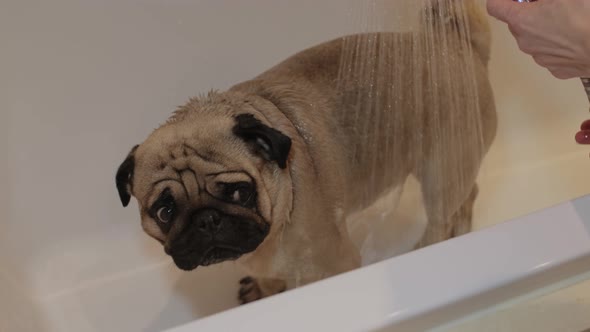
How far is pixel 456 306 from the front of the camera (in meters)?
0.73

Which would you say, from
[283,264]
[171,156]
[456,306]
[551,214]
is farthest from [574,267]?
[171,156]

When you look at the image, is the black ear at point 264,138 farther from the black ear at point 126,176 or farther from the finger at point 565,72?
the finger at point 565,72

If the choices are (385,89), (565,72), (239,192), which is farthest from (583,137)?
(239,192)

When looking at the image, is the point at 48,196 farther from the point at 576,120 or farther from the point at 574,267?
the point at 576,120

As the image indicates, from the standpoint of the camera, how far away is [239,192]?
3.05 ft

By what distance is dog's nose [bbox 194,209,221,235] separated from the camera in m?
0.92

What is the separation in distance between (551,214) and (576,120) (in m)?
1.08

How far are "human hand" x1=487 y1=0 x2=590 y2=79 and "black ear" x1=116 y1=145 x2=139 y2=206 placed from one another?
22.9 inches

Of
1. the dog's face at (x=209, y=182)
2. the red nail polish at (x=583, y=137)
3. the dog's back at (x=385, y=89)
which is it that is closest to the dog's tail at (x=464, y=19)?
the dog's back at (x=385, y=89)

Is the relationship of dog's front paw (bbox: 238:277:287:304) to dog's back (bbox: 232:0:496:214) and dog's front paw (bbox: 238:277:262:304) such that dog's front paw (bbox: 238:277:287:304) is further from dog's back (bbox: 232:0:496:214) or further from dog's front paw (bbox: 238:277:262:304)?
dog's back (bbox: 232:0:496:214)

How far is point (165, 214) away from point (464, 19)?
0.67 meters

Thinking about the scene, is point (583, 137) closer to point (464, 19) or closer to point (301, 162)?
point (464, 19)

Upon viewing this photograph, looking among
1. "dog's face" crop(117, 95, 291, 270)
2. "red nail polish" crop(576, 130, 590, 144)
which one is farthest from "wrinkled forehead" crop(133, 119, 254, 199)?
"red nail polish" crop(576, 130, 590, 144)

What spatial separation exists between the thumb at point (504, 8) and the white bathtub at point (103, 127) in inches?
26.1
